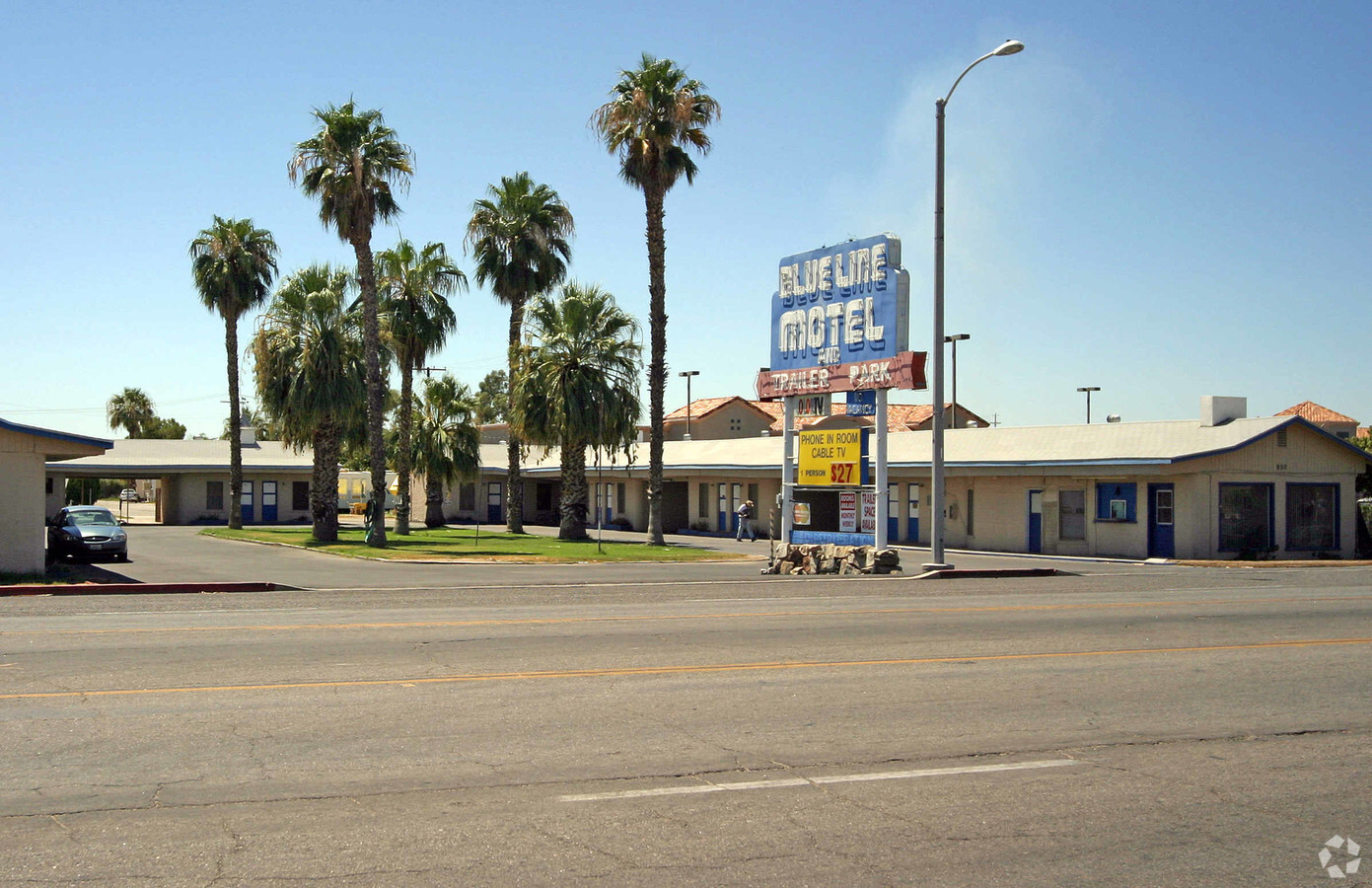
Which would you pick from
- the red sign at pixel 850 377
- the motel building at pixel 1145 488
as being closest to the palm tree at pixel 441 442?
the motel building at pixel 1145 488

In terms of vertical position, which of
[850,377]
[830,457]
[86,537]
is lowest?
[86,537]

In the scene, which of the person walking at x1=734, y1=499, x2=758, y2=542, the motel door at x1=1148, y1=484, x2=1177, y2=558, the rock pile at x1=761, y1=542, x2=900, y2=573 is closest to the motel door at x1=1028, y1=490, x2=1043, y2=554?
the motel door at x1=1148, y1=484, x2=1177, y2=558

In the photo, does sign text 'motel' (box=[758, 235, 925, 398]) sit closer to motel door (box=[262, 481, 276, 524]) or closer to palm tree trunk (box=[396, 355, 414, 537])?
palm tree trunk (box=[396, 355, 414, 537])

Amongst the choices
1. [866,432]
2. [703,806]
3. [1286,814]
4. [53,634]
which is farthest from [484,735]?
[866,432]

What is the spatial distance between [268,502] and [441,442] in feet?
49.1

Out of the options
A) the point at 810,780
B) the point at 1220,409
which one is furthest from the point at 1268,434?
the point at 810,780

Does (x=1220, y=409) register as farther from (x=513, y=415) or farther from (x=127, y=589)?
(x=127, y=589)

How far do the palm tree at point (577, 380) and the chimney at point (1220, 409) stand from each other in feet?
60.1

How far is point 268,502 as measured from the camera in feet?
194

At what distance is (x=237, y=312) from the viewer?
4719 centimetres

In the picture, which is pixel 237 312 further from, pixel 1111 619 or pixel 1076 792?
pixel 1076 792

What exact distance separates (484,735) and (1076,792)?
4.05 meters

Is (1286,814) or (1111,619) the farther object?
(1111,619)

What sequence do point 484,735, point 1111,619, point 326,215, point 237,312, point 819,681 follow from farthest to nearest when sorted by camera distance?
point 237,312 → point 326,215 → point 1111,619 → point 819,681 → point 484,735
